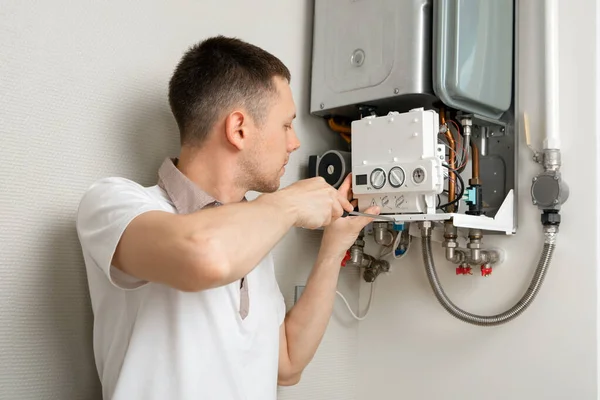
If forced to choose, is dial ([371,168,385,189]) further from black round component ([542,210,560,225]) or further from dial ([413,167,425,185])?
black round component ([542,210,560,225])

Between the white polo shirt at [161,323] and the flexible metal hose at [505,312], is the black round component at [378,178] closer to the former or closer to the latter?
the flexible metal hose at [505,312]

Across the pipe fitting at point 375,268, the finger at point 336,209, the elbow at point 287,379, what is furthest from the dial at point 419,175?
the elbow at point 287,379

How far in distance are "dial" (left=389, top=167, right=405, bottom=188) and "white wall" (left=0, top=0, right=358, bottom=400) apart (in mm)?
520

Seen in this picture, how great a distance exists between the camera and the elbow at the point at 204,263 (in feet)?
2.84

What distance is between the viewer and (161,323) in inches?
42.9

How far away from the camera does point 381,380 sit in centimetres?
178

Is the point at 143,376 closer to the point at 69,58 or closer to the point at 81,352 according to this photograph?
the point at 81,352

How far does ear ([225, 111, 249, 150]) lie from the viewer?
1214 mm

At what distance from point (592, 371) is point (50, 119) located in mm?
1309

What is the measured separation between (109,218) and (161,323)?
233mm

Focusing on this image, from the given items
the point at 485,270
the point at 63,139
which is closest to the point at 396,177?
the point at 485,270

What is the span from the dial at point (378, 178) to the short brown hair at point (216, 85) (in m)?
0.34

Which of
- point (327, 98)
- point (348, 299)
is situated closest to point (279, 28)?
point (327, 98)

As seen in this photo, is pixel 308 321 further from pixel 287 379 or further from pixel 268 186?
pixel 268 186
